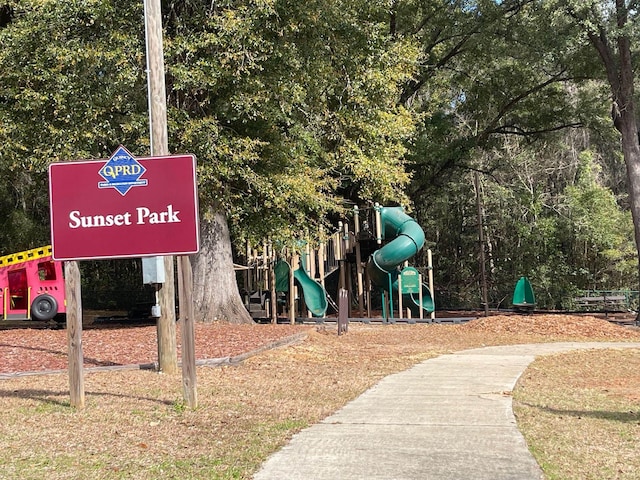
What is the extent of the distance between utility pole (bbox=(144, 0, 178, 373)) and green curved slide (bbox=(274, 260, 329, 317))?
48.3 feet

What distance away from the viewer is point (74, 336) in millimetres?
8562

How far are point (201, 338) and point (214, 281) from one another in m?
4.33

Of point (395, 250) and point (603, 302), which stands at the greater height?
point (395, 250)

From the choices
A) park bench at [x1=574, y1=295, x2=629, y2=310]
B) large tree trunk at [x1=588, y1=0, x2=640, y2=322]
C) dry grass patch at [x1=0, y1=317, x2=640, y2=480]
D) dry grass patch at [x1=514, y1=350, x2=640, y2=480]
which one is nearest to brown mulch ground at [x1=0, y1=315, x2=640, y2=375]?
dry grass patch at [x1=0, y1=317, x2=640, y2=480]

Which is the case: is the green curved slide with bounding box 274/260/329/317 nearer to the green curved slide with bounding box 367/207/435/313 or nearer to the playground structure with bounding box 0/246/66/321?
the green curved slide with bounding box 367/207/435/313

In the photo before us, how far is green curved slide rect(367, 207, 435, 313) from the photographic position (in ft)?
87.3

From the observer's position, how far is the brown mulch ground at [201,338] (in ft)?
42.0

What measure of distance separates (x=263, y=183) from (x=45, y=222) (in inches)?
623

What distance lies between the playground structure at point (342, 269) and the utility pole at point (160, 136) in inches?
473

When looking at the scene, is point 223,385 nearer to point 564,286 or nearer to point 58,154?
point 58,154

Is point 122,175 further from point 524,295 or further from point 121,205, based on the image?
point 524,295

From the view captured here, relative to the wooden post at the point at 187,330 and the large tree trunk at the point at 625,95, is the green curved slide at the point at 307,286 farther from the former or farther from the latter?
the wooden post at the point at 187,330

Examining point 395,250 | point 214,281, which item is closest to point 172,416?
point 214,281

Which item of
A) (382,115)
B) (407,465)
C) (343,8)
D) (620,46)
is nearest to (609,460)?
(407,465)
